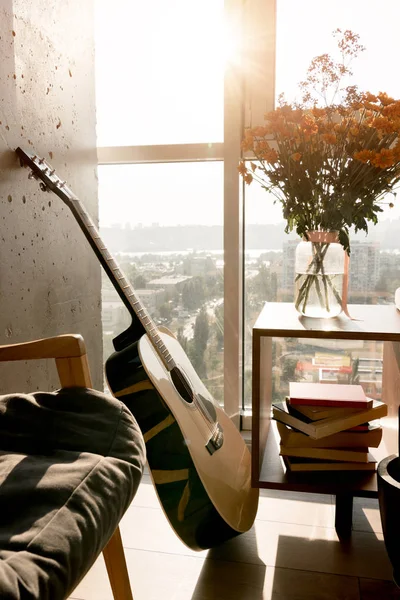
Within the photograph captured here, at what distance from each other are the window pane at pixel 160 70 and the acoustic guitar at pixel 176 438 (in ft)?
2.43

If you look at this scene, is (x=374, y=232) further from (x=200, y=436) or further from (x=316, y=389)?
(x=200, y=436)

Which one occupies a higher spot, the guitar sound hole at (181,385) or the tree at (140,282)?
the tree at (140,282)

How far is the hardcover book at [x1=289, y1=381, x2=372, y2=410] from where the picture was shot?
4.22 feet

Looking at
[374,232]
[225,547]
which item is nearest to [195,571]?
[225,547]

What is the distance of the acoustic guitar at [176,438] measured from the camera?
1.14 m

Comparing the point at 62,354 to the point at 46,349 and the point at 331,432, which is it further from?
the point at 331,432

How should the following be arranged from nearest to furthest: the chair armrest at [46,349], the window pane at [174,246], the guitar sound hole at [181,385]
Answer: the chair armrest at [46,349], the guitar sound hole at [181,385], the window pane at [174,246]

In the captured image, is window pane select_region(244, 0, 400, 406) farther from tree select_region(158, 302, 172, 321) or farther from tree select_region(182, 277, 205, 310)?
tree select_region(158, 302, 172, 321)

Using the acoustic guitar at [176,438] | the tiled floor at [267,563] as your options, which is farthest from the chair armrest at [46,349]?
the tiled floor at [267,563]

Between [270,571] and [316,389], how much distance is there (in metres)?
0.45

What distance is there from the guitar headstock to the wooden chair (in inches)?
19.2

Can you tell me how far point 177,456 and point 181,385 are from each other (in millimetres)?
176

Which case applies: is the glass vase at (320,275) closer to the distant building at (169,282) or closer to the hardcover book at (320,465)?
the hardcover book at (320,465)

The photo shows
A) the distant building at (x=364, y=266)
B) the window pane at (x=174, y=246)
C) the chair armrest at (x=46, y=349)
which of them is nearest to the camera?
the chair armrest at (x=46, y=349)
